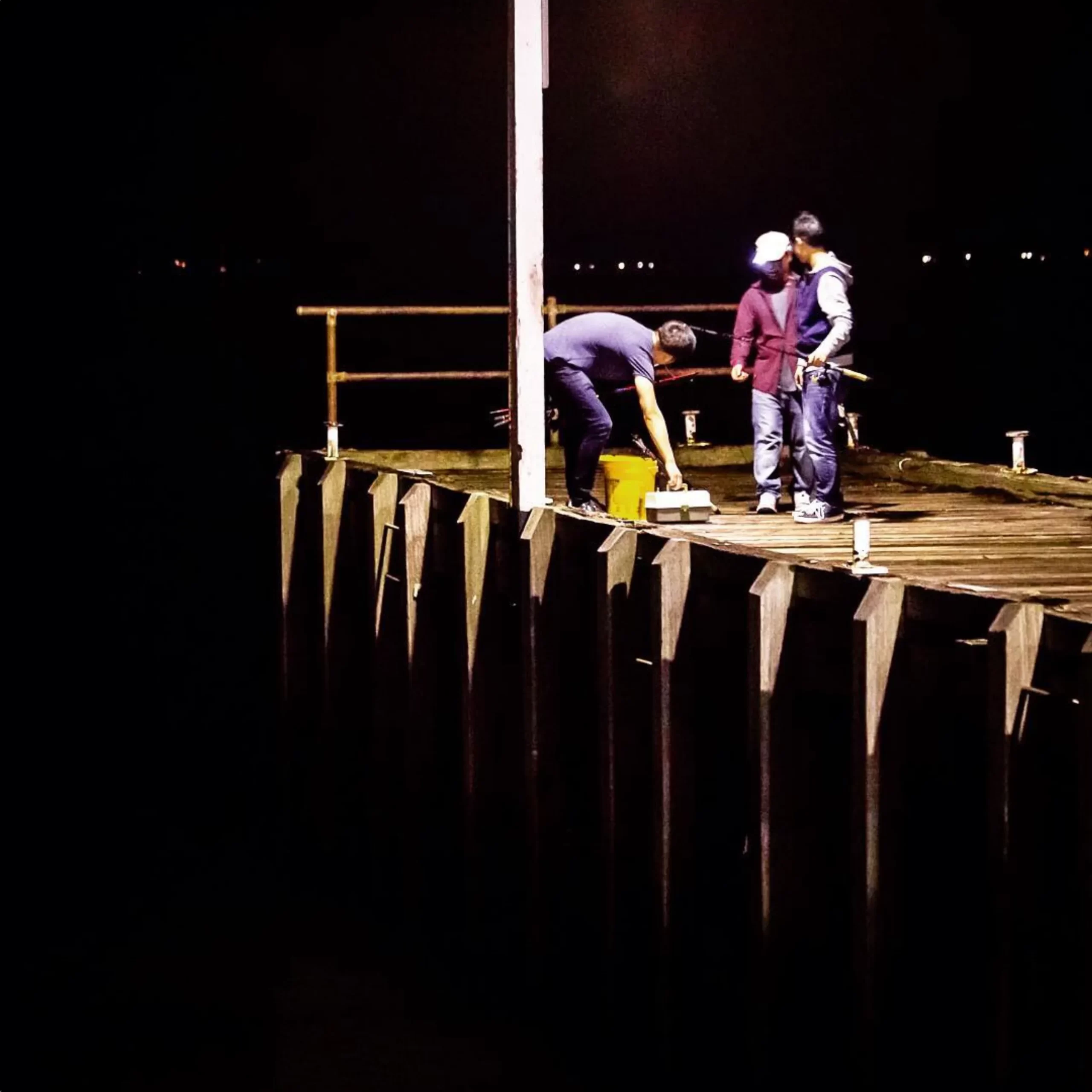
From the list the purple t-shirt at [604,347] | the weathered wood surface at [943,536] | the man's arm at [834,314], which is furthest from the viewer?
the purple t-shirt at [604,347]

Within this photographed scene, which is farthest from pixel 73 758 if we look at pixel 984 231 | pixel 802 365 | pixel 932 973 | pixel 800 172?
pixel 984 231

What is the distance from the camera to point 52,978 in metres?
15.5

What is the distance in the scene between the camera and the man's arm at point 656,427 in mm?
12891

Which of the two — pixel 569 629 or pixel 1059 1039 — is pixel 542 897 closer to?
pixel 569 629

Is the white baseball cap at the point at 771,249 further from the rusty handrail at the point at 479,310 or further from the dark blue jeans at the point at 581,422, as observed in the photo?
the rusty handrail at the point at 479,310

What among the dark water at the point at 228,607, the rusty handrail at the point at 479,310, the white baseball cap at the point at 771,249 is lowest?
the dark water at the point at 228,607

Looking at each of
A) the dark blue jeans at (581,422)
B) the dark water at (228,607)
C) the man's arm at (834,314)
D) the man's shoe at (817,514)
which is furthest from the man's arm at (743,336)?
the dark water at (228,607)

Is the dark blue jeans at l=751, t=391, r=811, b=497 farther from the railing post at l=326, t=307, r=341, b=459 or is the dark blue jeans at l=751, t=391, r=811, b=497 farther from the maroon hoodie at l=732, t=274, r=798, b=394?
the railing post at l=326, t=307, r=341, b=459

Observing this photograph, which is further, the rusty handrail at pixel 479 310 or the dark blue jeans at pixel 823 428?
the rusty handrail at pixel 479 310

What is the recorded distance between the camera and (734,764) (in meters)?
10.6

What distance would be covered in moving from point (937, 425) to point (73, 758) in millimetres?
27573

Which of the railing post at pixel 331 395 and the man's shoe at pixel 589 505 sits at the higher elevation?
the railing post at pixel 331 395

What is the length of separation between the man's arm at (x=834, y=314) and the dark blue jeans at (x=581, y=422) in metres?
1.35

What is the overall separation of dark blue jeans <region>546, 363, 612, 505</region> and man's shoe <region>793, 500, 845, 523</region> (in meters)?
1.28
